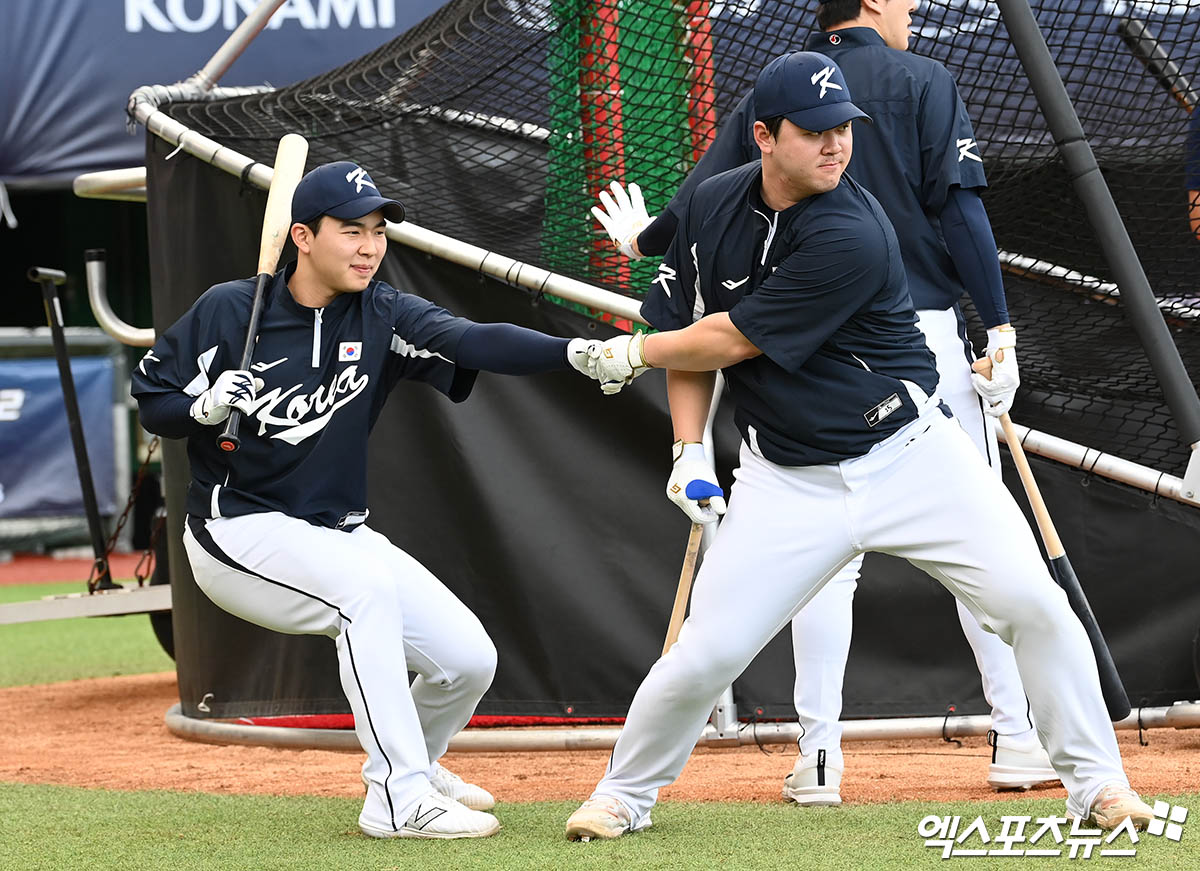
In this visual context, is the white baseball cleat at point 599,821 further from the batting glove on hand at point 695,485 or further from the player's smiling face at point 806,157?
the player's smiling face at point 806,157

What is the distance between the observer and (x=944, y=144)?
3.66 meters

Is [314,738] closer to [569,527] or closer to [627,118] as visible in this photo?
[569,527]

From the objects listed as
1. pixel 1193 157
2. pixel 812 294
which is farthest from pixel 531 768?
pixel 1193 157

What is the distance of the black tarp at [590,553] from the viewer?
486 centimetres

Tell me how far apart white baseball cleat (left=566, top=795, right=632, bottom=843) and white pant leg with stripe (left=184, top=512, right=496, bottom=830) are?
0.41 meters

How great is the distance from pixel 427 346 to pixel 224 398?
0.54 m

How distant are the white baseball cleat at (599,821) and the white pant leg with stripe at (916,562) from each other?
11.4 inches

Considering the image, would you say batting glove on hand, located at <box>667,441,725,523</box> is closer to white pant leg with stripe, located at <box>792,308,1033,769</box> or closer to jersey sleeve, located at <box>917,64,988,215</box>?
white pant leg with stripe, located at <box>792,308,1033,769</box>

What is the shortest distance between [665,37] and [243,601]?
255cm

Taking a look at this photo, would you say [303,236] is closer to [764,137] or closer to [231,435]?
[231,435]

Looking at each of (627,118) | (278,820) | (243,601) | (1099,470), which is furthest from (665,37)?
(278,820)

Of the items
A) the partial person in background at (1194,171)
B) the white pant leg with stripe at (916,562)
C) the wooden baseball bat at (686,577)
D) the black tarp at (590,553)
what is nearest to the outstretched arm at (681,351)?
the white pant leg with stripe at (916,562)

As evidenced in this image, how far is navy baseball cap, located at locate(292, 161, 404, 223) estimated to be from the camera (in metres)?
3.64

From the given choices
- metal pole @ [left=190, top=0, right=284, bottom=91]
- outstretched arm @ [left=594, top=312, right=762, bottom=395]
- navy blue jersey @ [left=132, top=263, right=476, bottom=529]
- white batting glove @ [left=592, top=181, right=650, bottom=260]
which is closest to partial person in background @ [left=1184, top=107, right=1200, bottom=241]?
white batting glove @ [left=592, top=181, right=650, bottom=260]
